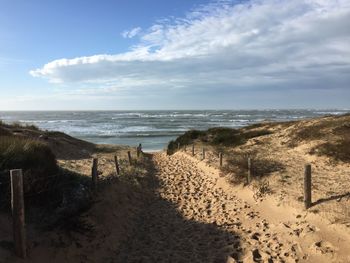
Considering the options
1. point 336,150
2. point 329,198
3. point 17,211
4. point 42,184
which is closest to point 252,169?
point 336,150

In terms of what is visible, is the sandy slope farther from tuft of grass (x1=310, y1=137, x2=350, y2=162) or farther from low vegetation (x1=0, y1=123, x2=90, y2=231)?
tuft of grass (x1=310, y1=137, x2=350, y2=162)

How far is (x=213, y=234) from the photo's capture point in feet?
32.4

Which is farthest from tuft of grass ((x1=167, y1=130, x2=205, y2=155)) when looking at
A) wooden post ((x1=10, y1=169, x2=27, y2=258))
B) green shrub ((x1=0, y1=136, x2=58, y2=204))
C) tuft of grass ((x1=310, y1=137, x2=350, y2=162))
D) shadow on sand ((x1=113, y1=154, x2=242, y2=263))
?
wooden post ((x1=10, y1=169, x2=27, y2=258))

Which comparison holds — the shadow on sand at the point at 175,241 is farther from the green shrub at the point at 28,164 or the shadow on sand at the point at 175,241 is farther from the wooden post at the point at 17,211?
the wooden post at the point at 17,211

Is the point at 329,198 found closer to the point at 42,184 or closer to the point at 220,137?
the point at 42,184

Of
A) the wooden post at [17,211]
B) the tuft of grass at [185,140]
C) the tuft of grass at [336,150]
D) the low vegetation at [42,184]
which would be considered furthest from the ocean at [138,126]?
the wooden post at [17,211]

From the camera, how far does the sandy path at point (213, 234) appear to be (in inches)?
319

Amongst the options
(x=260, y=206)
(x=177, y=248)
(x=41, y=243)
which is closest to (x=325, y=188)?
(x=260, y=206)

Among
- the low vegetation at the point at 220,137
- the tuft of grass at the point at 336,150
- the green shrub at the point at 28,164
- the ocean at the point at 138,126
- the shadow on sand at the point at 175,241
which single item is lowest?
the ocean at the point at 138,126

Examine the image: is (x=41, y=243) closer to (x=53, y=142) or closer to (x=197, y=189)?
(x=197, y=189)

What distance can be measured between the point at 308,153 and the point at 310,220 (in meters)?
9.96

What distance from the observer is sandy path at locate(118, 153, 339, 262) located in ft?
26.6

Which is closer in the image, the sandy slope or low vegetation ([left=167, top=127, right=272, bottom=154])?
the sandy slope

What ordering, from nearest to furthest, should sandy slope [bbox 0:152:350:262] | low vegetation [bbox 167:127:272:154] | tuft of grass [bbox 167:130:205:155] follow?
sandy slope [bbox 0:152:350:262] → low vegetation [bbox 167:127:272:154] → tuft of grass [bbox 167:130:205:155]
